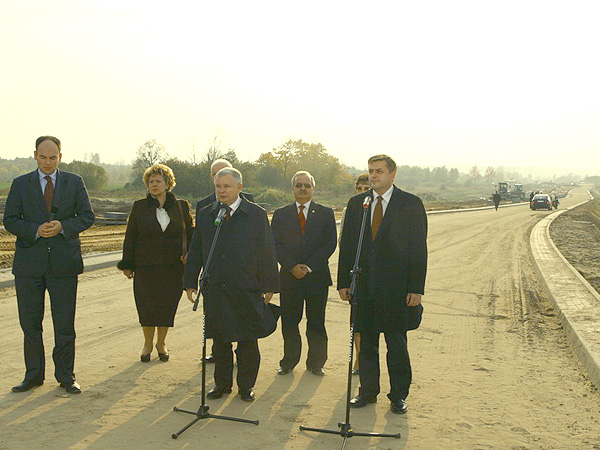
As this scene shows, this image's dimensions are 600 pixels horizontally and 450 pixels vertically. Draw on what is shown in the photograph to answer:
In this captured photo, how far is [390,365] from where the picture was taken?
17.8 ft

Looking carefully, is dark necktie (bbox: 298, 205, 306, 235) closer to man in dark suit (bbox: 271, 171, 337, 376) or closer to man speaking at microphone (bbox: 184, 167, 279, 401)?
man in dark suit (bbox: 271, 171, 337, 376)

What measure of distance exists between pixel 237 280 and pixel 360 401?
145cm

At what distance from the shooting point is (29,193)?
5.72 m

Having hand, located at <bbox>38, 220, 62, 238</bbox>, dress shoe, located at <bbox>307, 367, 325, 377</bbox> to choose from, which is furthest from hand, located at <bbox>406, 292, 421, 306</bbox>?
hand, located at <bbox>38, 220, 62, 238</bbox>

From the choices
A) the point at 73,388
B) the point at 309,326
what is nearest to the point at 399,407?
the point at 309,326

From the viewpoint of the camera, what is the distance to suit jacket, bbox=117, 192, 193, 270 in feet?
21.7

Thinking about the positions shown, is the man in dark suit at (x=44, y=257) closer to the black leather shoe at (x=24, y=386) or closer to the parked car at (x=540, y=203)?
the black leather shoe at (x=24, y=386)

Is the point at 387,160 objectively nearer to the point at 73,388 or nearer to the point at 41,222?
the point at 41,222

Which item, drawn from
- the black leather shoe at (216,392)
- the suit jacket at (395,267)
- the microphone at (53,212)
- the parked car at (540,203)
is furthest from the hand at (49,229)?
the parked car at (540,203)

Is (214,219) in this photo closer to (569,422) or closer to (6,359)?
(6,359)

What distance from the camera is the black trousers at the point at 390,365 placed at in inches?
212

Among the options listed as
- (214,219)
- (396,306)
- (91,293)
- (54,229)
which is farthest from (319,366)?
(91,293)

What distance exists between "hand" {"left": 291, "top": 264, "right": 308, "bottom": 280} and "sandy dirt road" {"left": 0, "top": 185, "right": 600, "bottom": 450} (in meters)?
0.99

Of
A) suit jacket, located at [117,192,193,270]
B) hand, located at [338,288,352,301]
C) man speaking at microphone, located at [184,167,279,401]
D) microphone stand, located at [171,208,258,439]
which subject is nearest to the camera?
microphone stand, located at [171,208,258,439]
